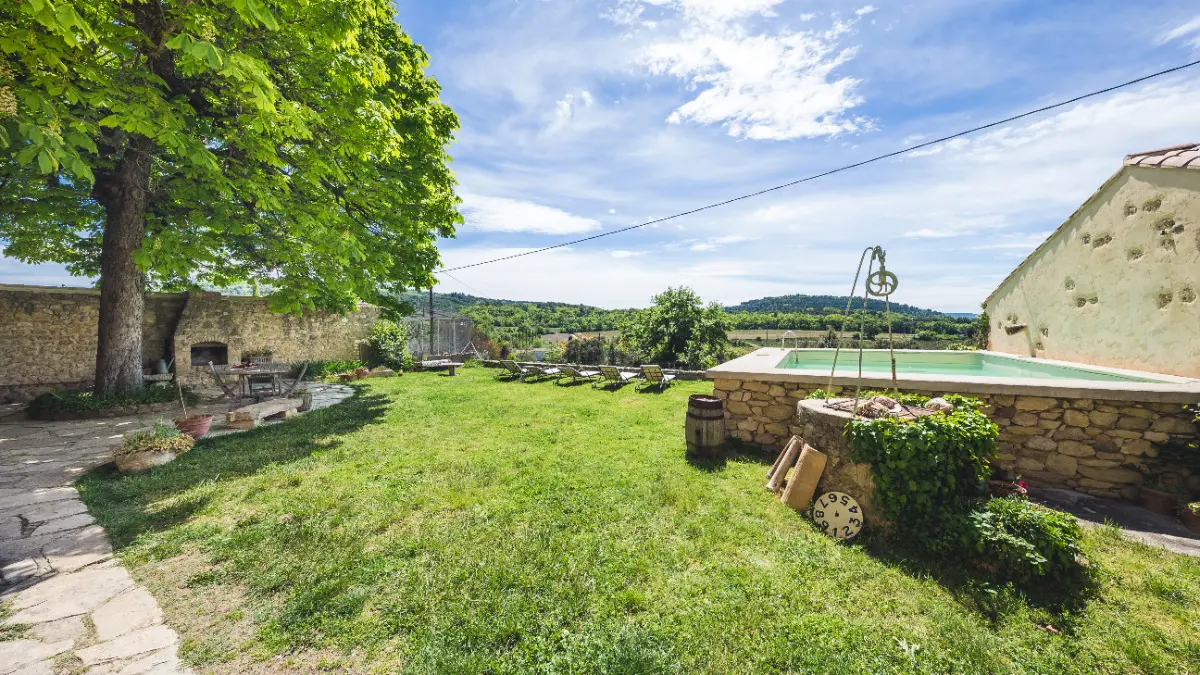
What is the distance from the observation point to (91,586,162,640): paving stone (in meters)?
2.38

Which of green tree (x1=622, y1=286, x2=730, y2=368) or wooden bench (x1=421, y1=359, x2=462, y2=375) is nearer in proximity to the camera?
green tree (x1=622, y1=286, x2=730, y2=368)

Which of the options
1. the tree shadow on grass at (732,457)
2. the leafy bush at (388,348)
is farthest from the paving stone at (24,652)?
the leafy bush at (388,348)

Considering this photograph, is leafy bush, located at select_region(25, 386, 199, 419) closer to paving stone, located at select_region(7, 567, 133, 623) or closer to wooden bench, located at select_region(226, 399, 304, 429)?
wooden bench, located at select_region(226, 399, 304, 429)

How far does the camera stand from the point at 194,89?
258 inches

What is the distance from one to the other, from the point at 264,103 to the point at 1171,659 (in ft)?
25.6

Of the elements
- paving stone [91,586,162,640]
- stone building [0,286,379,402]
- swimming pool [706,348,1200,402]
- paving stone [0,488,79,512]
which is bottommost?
paving stone [91,586,162,640]

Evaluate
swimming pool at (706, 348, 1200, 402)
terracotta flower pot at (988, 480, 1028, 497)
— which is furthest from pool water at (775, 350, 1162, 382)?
terracotta flower pot at (988, 480, 1028, 497)

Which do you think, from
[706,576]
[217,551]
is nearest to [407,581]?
[217,551]

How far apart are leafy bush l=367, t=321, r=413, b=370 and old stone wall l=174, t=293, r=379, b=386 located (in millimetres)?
600

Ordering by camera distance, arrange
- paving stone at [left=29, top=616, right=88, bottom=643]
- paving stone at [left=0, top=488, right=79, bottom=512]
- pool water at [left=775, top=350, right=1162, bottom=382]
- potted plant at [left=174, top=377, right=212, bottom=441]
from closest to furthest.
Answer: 1. paving stone at [left=29, top=616, right=88, bottom=643]
2. paving stone at [left=0, top=488, right=79, bottom=512]
3. potted plant at [left=174, top=377, right=212, bottom=441]
4. pool water at [left=775, top=350, right=1162, bottom=382]

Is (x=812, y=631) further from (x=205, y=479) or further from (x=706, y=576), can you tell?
(x=205, y=479)

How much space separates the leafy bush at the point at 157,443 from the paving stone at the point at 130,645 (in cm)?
398

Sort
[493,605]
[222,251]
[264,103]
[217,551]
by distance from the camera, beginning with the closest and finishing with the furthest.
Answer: [493,605]
[217,551]
[264,103]
[222,251]

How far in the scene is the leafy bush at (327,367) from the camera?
13320mm
